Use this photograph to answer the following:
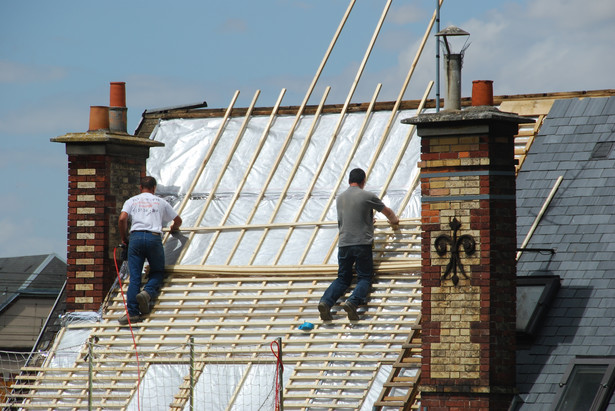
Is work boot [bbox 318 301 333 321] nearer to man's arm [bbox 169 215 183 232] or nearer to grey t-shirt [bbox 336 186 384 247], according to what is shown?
grey t-shirt [bbox 336 186 384 247]

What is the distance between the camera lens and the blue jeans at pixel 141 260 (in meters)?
13.2

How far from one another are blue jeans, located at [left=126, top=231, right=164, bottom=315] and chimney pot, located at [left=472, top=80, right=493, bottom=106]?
13.9ft

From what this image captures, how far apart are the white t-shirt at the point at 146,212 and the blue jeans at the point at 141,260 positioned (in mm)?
83

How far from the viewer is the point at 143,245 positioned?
43.6 ft

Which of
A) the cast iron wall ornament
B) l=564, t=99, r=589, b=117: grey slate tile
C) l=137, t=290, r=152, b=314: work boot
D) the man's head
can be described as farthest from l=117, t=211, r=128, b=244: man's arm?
l=564, t=99, r=589, b=117: grey slate tile

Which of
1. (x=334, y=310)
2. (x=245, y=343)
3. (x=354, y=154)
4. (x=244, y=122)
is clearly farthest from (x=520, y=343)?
(x=244, y=122)

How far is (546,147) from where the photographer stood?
1293 centimetres

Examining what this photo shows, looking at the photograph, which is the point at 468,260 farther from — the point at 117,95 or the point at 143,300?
the point at 117,95

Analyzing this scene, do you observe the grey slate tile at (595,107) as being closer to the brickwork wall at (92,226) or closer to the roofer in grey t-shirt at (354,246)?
the roofer in grey t-shirt at (354,246)

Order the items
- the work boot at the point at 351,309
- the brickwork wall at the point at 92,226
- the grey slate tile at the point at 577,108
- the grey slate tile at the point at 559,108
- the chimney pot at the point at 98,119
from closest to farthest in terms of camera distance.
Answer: the work boot at the point at 351,309 < the grey slate tile at the point at 577,108 < the grey slate tile at the point at 559,108 < the brickwork wall at the point at 92,226 < the chimney pot at the point at 98,119

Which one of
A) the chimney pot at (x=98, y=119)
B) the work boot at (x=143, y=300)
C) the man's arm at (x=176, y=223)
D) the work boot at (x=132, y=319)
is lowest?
the work boot at (x=132, y=319)

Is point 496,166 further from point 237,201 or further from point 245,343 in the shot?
point 237,201

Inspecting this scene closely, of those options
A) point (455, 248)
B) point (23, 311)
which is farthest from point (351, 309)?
point (23, 311)

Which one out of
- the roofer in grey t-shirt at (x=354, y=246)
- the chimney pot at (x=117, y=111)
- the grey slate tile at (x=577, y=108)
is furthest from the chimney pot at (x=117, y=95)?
the grey slate tile at (x=577, y=108)
